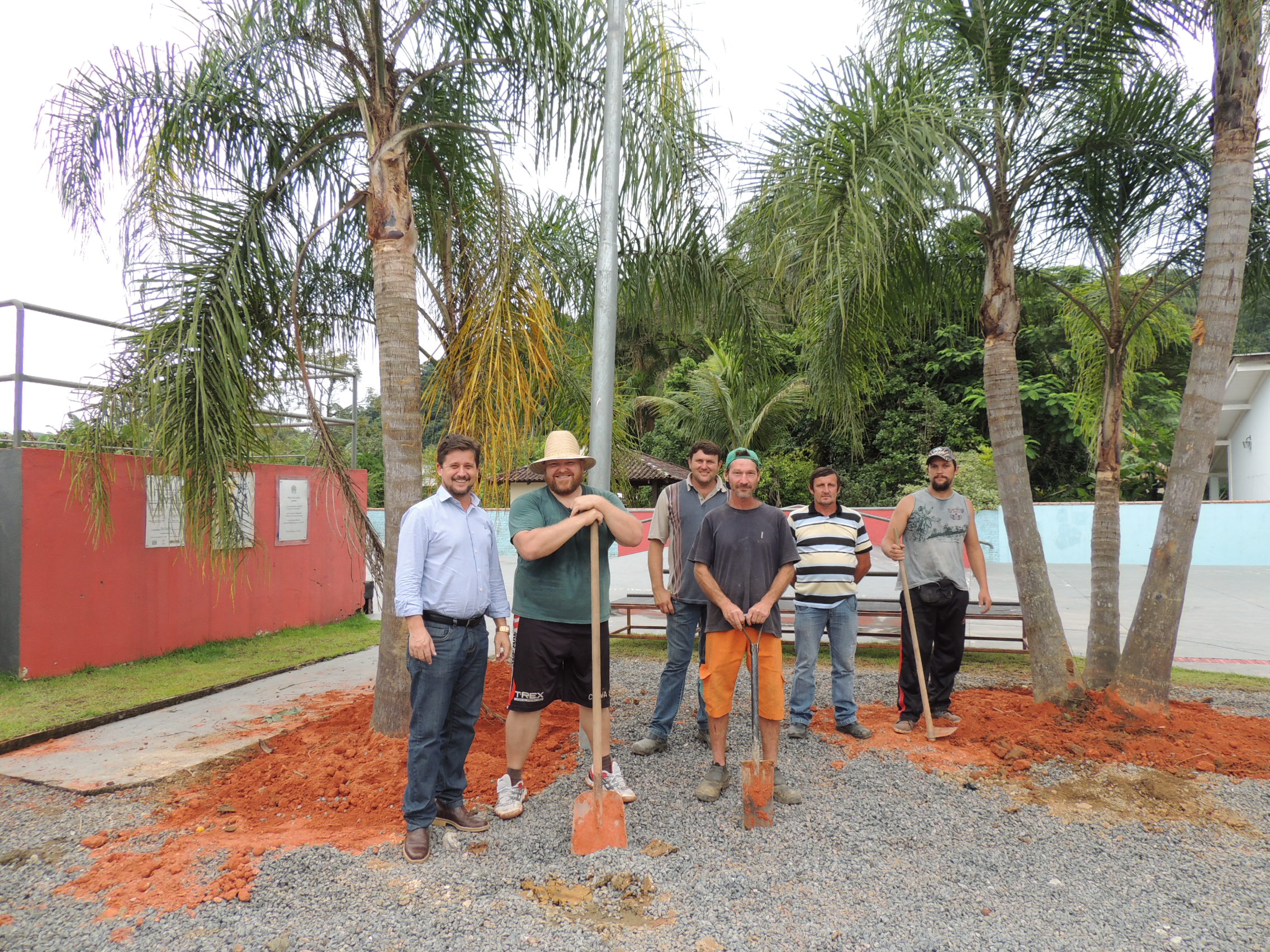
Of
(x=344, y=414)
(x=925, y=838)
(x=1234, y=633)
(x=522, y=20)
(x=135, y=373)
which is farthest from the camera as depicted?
(x=344, y=414)

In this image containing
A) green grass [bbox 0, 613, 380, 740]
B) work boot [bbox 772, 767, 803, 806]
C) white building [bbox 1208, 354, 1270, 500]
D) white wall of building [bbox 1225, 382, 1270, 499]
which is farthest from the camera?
white wall of building [bbox 1225, 382, 1270, 499]

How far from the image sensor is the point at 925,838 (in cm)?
353

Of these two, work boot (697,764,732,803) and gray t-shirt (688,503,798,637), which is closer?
work boot (697,764,732,803)

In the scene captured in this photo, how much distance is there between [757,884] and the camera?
10.3 ft

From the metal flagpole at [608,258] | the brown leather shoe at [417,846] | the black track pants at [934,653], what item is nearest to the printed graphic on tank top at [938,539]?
the black track pants at [934,653]

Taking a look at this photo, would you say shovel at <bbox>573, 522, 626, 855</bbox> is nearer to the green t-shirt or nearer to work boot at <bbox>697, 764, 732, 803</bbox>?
the green t-shirt

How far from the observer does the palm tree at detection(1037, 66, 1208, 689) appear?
5.29 meters

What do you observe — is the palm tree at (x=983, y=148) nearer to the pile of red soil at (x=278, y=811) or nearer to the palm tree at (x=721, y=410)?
the pile of red soil at (x=278, y=811)

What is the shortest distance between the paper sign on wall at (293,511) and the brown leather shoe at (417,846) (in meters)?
6.52

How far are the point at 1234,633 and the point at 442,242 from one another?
941cm

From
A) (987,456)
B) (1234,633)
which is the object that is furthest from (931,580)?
(987,456)

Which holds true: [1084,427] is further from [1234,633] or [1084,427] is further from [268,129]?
[268,129]

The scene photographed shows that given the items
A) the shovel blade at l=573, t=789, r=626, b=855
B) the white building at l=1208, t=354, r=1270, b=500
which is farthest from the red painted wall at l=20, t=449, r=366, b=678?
the white building at l=1208, t=354, r=1270, b=500

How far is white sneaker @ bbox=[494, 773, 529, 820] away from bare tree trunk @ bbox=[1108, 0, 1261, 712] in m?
3.69
